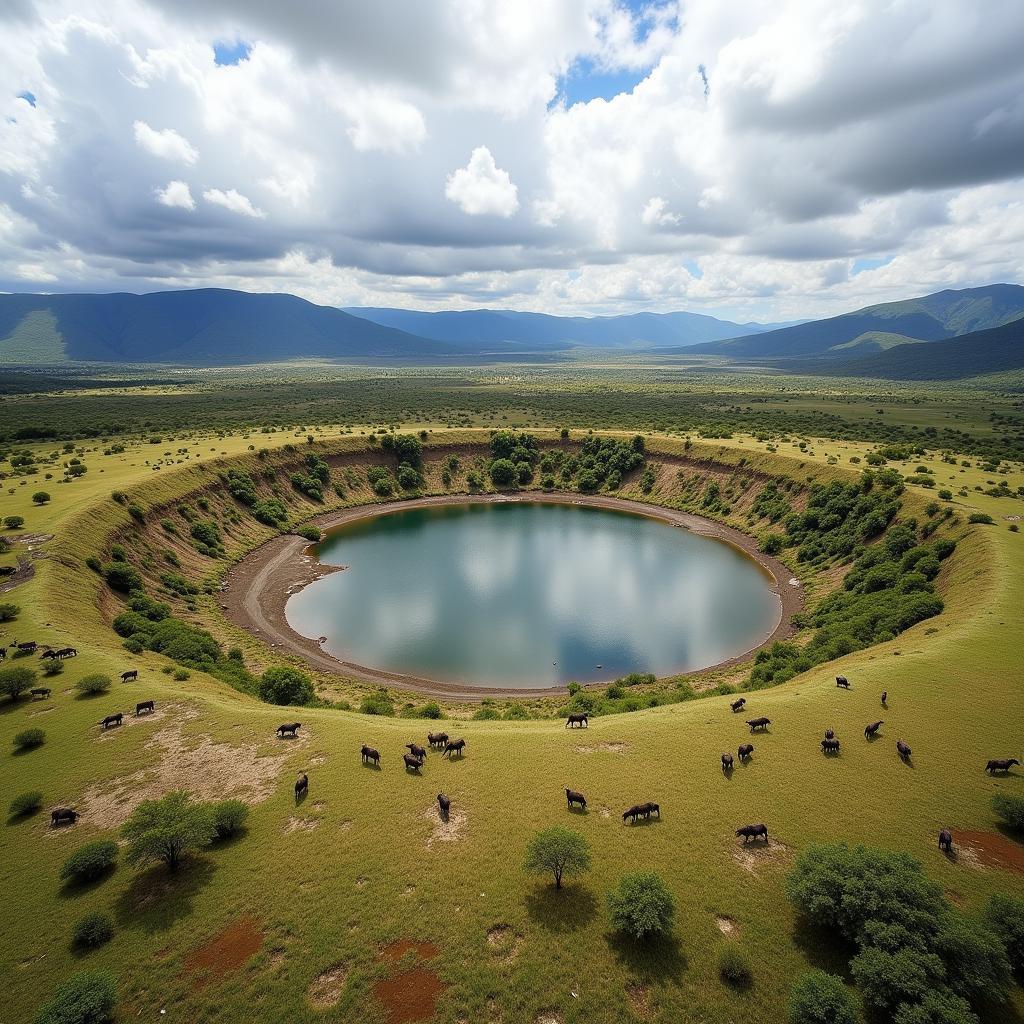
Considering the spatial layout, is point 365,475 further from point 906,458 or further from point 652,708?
point 906,458

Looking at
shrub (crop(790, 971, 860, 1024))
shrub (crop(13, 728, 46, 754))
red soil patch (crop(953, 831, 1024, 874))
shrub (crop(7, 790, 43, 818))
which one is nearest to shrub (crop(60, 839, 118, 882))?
shrub (crop(7, 790, 43, 818))

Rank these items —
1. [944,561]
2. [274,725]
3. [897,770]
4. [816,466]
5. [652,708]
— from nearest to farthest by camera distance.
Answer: [897,770] → [274,725] → [652,708] → [944,561] → [816,466]

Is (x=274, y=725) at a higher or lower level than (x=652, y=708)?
higher

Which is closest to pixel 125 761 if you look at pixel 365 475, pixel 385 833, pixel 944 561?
pixel 385 833

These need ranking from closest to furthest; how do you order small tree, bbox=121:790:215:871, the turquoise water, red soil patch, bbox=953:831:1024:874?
small tree, bbox=121:790:215:871 → red soil patch, bbox=953:831:1024:874 → the turquoise water

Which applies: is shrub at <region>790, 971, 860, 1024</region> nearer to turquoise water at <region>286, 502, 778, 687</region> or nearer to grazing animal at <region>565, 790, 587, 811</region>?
grazing animal at <region>565, 790, 587, 811</region>

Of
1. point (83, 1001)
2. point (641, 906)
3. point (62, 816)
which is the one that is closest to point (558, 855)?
point (641, 906)

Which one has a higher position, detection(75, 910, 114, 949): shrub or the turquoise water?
detection(75, 910, 114, 949): shrub
